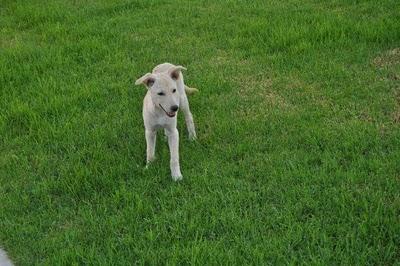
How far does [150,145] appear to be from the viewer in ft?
19.5

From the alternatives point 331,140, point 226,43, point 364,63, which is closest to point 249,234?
point 331,140

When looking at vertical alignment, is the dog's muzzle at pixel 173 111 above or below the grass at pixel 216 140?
above

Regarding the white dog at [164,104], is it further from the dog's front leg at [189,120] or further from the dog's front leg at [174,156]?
the dog's front leg at [189,120]

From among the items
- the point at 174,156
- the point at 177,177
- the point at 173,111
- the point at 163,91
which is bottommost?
the point at 177,177

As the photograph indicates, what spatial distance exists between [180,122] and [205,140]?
0.57 m

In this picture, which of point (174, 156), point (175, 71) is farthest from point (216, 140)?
point (175, 71)

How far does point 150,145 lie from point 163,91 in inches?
28.4

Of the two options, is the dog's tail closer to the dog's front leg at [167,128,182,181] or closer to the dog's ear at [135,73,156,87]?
the dog's front leg at [167,128,182,181]

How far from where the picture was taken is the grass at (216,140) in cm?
485

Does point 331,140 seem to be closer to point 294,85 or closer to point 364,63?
point 294,85

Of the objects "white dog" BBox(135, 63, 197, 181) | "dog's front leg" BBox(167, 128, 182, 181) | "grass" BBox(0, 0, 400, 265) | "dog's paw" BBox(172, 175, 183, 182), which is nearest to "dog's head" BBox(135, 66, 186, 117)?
"white dog" BBox(135, 63, 197, 181)

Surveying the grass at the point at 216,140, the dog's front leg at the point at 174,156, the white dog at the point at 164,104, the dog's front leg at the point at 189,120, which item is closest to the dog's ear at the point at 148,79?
the white dog at the point at 164,104

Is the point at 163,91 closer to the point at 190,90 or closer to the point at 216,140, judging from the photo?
the point at 216,140

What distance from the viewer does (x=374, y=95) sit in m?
6.84
